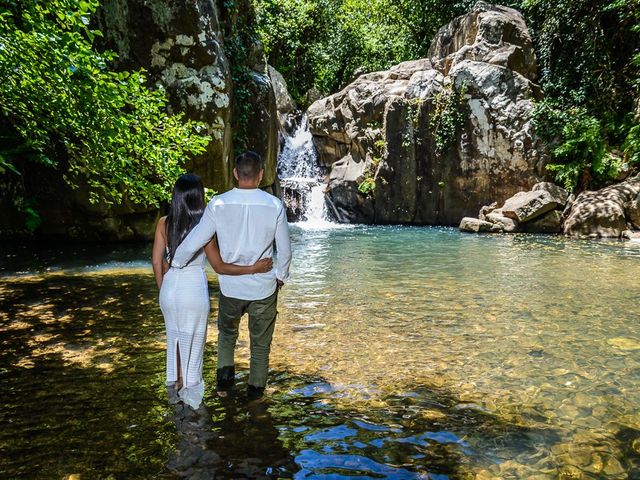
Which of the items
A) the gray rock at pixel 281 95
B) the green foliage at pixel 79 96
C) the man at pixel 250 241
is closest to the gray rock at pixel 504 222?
the gray rock at pixel 281 95

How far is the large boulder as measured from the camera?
52.4 ft

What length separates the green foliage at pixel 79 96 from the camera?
507 centimetres

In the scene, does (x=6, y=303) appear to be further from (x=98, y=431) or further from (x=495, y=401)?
(x=495, y=401)

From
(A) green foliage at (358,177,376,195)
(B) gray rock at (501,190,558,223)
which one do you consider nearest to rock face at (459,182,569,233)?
(B) gray rock at (501,190,558,223)

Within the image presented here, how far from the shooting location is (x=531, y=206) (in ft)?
58.5

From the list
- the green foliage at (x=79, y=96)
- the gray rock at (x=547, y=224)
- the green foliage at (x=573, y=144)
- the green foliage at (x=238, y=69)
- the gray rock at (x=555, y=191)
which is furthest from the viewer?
the green foliage at (x=573, y=144)

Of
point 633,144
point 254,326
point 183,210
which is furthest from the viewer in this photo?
point 633,144

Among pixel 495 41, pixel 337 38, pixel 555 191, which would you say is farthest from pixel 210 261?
pixel 337 38

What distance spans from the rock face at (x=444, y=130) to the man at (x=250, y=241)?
18.7 metres

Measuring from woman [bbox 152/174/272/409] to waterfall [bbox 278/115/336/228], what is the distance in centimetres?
1827

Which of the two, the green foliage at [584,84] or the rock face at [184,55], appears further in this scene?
the green foliage at [584,84]

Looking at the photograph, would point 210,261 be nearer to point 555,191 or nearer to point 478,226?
point 478,226

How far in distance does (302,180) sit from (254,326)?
70.3 feet

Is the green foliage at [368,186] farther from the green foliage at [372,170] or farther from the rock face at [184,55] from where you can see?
the rock face at [184,55]
